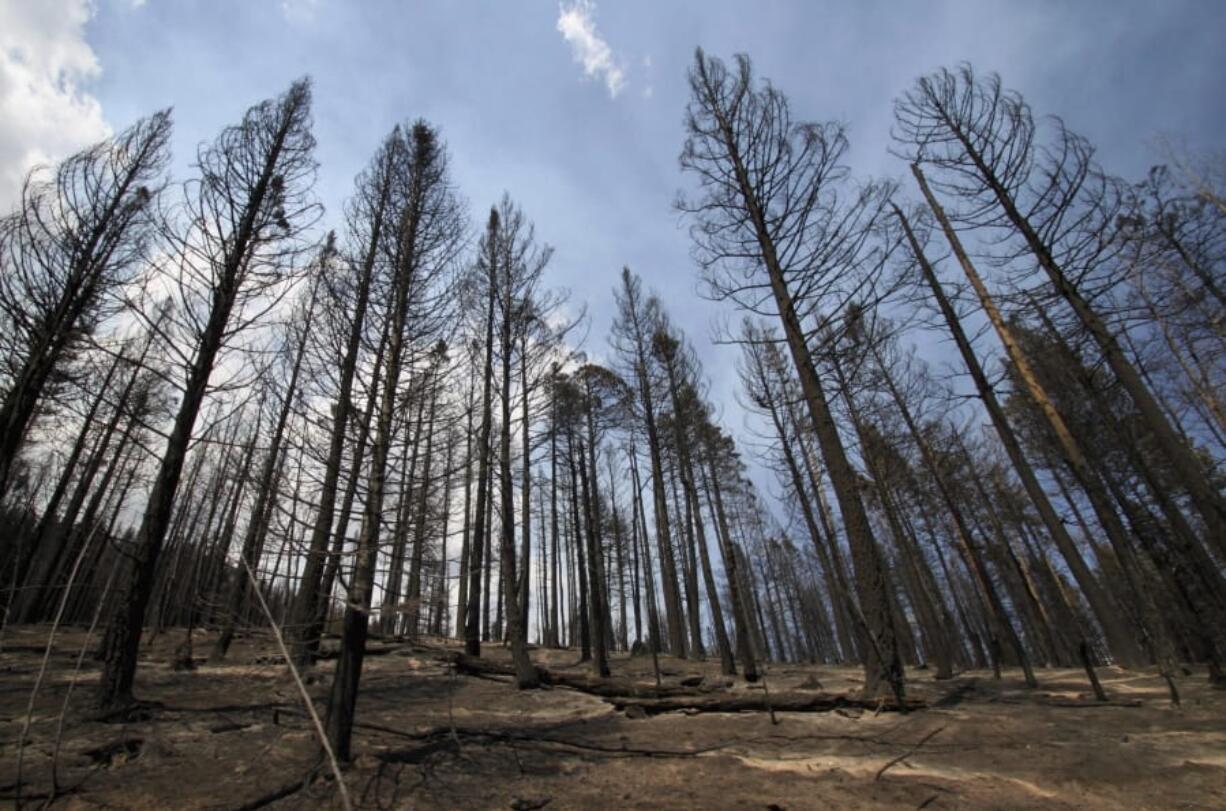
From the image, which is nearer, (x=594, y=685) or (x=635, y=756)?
(x=635, y=756)

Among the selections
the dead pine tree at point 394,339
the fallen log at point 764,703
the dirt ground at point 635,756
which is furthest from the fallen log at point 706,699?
the dead pine tree at point 394,339

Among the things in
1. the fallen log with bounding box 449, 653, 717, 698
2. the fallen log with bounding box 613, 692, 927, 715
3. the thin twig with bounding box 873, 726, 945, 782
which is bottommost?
the thin twig with bounding box 873, 726, 945, 782

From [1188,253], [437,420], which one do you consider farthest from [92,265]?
[1188,253]

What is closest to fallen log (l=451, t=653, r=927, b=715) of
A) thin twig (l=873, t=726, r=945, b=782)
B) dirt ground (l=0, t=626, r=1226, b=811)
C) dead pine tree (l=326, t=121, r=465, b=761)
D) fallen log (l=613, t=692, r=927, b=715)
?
fallen log (l=613, t=692, r=927, b=715)

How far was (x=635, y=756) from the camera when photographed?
14.6ft

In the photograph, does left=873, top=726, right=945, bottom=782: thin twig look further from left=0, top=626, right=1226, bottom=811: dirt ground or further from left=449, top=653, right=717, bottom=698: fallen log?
left=449, top=653, right=717, bottom=698: fallen log

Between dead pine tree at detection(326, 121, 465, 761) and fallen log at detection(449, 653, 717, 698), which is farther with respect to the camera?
fallen log at detection(449, 653, 717, 698)

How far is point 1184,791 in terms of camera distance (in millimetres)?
2959

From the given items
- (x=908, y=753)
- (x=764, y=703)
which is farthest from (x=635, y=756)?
→ (x=908, y=753)

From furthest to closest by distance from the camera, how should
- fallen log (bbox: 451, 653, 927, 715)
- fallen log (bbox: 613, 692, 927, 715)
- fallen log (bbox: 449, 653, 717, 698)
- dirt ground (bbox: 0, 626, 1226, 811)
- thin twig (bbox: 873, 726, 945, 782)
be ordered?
1. fallen log (bbox: 449, 653, 717, 698)
2. fallen log (bbox: 451, 653, 927, 715)
3. fallen log (bbox: 613, 692, 927, 715)
4. thin twig (bbox: 873, 726, 945, 782)
5. dirt ground (bbox: 0, 626, 1226, 811)

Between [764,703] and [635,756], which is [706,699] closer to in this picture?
[764,703]

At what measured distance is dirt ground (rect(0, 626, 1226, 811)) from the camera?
10.8 ft

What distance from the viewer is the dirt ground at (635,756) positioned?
3.29m

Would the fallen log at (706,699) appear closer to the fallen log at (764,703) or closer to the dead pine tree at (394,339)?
the fallen log at (764,703)
